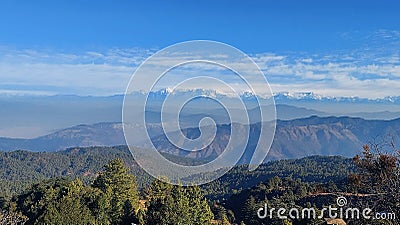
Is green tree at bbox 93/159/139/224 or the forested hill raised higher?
green tree at bbox 93/159/139/224

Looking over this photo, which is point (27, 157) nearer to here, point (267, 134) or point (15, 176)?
point (15, 176)

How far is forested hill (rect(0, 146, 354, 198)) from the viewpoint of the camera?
111 meters

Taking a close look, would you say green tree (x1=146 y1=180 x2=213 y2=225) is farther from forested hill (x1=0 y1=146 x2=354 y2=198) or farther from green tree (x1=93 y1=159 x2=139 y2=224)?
forested hill (x1=0 y1=146 x2=354 y2=198)

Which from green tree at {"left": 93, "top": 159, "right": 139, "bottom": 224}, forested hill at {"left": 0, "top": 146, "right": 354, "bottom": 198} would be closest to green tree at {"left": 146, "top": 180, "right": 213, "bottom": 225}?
green tree at {"left": 93, "top": 159, "right": 139, "bottom": 224}

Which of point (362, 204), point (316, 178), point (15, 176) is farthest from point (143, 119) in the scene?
point (15, 176)

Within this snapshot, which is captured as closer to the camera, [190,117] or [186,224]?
[190,117]

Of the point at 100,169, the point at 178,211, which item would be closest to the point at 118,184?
the point at 178,211

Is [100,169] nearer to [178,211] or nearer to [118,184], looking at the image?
[118,184]

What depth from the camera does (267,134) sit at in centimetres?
1033

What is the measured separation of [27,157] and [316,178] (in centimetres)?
12486

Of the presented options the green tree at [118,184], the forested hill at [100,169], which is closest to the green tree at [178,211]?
the green tree at [118,184]

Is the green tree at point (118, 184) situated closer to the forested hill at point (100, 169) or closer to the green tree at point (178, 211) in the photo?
the green tree at point (178, 211)

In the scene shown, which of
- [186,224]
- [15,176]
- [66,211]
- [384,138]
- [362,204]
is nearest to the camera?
[362,204]

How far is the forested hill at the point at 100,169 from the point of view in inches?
4355
